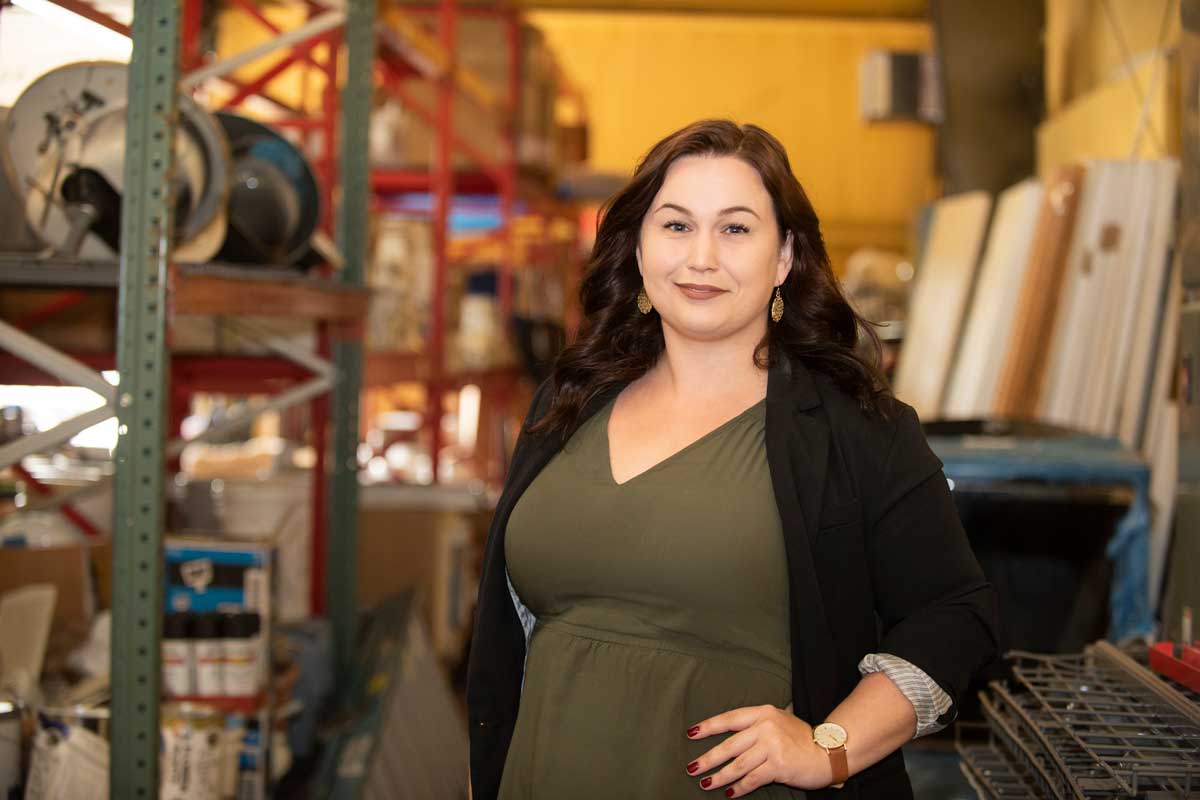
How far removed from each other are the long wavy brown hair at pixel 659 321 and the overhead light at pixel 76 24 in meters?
0.99

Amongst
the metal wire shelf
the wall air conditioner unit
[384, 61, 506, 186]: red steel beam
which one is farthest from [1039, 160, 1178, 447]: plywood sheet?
the wall air conditioner unit

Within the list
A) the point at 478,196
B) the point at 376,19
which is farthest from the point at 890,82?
the point at 376,19

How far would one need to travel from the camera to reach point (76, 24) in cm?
229

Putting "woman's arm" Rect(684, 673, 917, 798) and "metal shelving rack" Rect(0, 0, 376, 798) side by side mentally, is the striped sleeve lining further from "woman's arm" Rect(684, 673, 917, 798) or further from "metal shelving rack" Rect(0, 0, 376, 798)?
"metal shelving rack" Rect(0, 0, 376, 798)

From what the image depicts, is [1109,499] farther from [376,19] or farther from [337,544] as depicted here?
[376,19]

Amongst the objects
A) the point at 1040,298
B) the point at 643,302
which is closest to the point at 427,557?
the point at 1040,298

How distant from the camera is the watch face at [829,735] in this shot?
1452mm

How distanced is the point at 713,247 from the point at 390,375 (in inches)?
126

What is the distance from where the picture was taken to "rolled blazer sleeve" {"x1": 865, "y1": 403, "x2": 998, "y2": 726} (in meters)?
1.49

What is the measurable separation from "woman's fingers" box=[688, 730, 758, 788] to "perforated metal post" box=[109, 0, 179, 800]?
1.04 metres

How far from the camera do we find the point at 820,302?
1.70 meters

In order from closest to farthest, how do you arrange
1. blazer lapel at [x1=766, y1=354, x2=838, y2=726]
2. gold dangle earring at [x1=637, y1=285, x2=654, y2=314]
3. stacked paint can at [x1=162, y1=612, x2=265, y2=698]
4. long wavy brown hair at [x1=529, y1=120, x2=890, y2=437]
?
blazer lapel at [x1=766, y1=354, x2=838, y2=726], long wavy brown hair at [x1=529, y1=120, x2=890, y2=437], gold dangle earring at [x1=637, y1=285, x2=654, y2=314], stacked paint can at [x1=162, y1=612, x2=265, y2=698]

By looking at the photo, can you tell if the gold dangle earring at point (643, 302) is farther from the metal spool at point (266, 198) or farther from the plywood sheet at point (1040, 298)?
the plywood sheet at point (1040, 298)

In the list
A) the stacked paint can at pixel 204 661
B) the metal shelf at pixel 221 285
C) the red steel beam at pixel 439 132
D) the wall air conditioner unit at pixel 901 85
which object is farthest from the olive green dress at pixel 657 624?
the wall air conditioner unit at pixel 901 85
